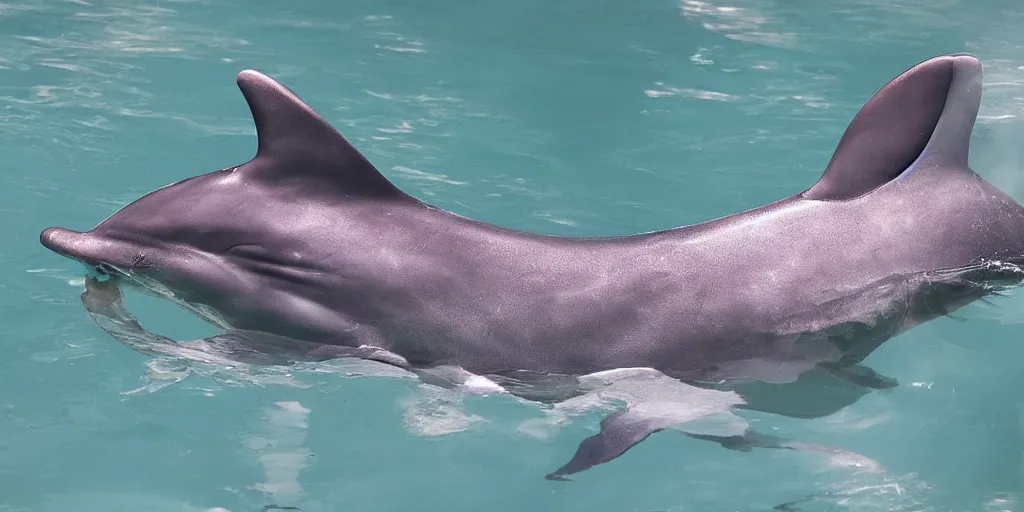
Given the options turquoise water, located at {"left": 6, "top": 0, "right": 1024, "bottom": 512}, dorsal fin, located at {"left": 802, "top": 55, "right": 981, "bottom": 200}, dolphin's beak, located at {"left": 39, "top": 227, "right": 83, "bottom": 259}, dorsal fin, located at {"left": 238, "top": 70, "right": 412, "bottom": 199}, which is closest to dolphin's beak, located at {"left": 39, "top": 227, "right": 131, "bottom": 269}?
dolphin's beak, located at {"left": 39, "top": 227, "right": 83, "bottom": 259}

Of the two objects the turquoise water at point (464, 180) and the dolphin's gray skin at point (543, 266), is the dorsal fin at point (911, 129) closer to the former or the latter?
the dolphin's gray skin at point (543, 266)

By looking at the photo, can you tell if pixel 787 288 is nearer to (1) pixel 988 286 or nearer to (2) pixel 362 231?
(1) pixel 988 286

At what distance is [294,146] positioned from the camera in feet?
15.6

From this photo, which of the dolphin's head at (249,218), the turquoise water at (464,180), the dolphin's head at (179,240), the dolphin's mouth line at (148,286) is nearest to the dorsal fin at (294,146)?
the dolphin's head at (249,218)

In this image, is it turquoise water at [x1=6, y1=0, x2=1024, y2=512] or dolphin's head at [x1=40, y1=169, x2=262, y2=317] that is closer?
dolphin's head at [x1=40, y1=169, x2=262, y2=317]

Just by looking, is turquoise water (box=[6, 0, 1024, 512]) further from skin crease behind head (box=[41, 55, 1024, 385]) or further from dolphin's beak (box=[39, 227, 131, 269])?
dolphin's beak (box=[39, 227, 131, 269])

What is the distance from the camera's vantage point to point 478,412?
6.50m

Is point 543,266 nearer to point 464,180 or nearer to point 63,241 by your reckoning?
point 63,241

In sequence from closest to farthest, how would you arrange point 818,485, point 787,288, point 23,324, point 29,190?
point 787,288
point 818,485
point 23,324
point 29,190

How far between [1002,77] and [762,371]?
9.24 metres

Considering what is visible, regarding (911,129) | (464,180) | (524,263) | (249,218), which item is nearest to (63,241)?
(249,218)

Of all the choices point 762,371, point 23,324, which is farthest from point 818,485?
point 23,324

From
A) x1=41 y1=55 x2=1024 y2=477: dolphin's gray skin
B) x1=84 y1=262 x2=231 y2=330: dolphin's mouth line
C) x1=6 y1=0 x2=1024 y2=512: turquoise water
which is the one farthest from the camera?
x1=6 y1=0 x2=1024 y2=512: turquoise water

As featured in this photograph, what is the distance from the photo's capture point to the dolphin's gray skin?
4.65 meters
